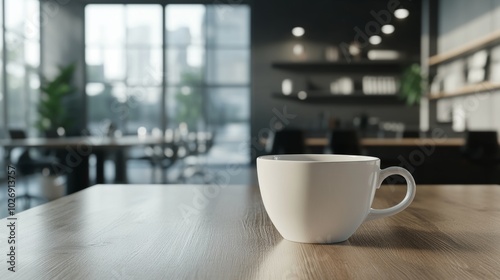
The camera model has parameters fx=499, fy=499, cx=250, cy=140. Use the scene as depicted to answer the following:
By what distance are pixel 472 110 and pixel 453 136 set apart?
0.40m

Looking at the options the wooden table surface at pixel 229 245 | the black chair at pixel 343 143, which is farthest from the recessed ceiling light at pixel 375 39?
Answer: the wooden table surface at pixel 229 245

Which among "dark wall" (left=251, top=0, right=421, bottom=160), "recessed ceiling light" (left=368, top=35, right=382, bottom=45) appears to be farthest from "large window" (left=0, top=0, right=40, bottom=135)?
"recessed ceiling light" (left=368, top=35, right=382, bottom=45)

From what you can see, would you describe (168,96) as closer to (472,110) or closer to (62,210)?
(472,110)

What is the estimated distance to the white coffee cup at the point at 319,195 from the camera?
49cm

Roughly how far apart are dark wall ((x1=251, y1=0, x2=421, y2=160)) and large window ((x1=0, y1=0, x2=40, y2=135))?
3440 millimetres

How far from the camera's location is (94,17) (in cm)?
861

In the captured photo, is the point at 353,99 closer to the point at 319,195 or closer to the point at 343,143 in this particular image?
the point at 343,143

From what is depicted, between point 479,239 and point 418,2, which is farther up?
point 418,2

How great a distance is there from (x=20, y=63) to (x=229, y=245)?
762cm

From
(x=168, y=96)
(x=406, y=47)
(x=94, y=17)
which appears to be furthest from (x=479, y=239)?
(x=94, y=17)

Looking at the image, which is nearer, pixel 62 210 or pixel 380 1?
pixel 62 210

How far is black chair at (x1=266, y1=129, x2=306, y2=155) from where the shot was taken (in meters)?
4.24

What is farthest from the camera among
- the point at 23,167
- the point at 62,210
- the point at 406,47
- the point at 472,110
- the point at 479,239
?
the point at 406,47

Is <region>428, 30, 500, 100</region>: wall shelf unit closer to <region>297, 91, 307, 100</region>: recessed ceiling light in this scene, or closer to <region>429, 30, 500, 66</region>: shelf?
<region>429, 30, 500, 66</region>: shelf
